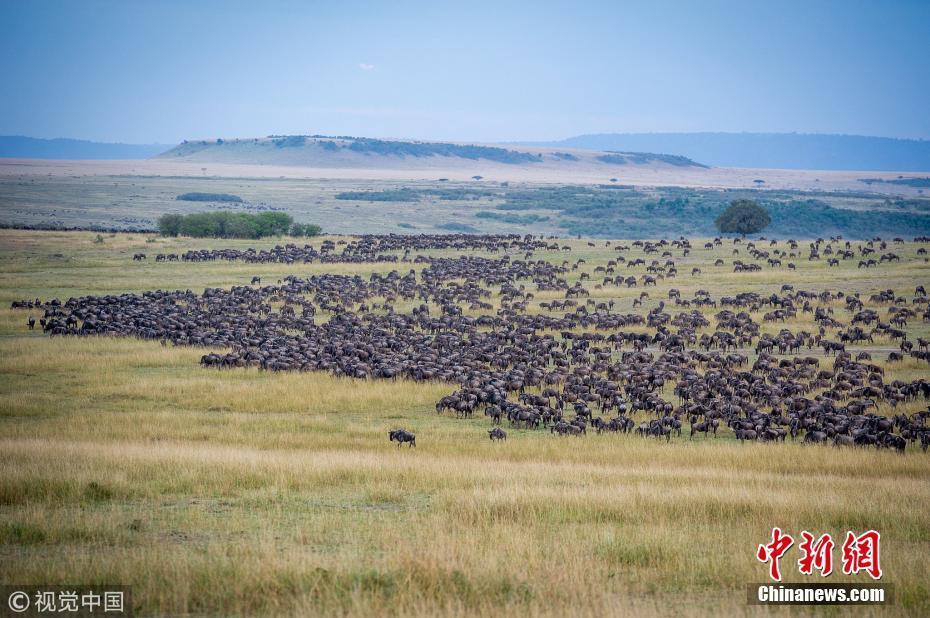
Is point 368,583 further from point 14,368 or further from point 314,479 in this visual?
point 14,368

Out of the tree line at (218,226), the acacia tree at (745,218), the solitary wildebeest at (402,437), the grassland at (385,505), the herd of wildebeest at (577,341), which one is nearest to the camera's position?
the grassland at (385,505)

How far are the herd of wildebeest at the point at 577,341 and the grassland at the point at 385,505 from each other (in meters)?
1.39

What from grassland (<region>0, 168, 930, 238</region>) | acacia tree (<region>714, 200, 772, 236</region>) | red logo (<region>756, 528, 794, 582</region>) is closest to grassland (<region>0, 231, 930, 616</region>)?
red logo (<region>756, 528, 794, 582</region>)

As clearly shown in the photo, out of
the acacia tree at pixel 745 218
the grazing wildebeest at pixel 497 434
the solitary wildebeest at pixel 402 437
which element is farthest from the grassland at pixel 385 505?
the acacia tree at pixel 745 218

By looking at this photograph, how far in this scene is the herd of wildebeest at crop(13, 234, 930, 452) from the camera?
24.6 metres

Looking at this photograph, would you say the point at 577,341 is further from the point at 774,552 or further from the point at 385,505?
the point at 774,552

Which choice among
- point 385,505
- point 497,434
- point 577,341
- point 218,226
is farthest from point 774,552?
point 218,226

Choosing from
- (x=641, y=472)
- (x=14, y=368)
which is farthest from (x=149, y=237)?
(x=641, y=472)

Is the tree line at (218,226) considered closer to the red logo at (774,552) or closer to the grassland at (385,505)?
the grassland at (385,505)

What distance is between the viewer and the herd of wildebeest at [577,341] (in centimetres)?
2458

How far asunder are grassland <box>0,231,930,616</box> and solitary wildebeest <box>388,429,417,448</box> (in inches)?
12.6

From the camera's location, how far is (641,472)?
18.2 m

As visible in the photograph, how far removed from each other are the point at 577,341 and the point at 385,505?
2310cm

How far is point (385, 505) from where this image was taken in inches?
584
